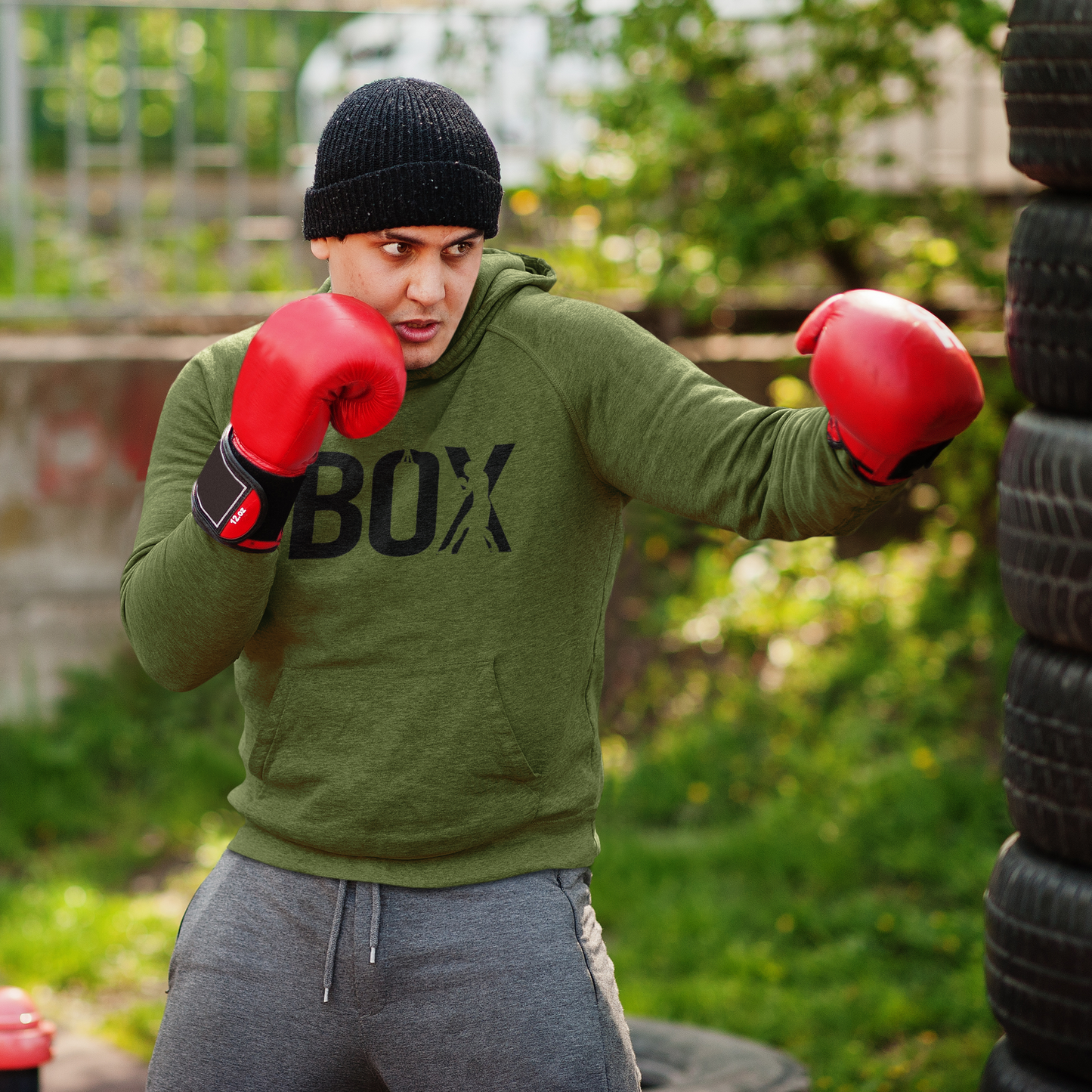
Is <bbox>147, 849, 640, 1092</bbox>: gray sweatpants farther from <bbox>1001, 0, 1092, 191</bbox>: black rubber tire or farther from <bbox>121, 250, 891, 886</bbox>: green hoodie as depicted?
<bbox>1001, 0, 1092, 191</bbox>: black rubber tire

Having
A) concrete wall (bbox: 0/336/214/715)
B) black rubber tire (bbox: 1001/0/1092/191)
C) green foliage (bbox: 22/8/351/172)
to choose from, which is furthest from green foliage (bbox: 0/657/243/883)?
black rubber tire (bbox: 1001/0/1092/191)

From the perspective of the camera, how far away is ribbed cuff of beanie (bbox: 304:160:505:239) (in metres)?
1.70

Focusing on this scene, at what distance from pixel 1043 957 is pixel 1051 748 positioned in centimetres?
28

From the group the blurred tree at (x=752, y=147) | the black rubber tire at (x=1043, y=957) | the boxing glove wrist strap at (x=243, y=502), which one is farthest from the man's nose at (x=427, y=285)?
the blurred tree at (x=752, y=147)

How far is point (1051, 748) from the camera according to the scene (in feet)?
6.77

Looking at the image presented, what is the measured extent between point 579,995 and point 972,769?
2639mm

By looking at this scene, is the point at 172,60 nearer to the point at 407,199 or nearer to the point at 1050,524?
the point at 407,199

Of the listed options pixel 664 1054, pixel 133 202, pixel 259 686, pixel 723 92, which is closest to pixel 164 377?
pixel 133 202

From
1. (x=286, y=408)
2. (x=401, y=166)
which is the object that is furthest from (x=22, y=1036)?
(x=401, y=166)

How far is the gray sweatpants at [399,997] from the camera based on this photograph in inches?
67.4

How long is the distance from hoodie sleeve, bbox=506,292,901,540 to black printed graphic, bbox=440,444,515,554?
4.3 inches

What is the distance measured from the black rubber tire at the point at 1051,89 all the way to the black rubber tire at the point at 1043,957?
3.03ft

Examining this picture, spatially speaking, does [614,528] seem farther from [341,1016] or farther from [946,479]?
[946,479]

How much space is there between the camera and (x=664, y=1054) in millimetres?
2957
